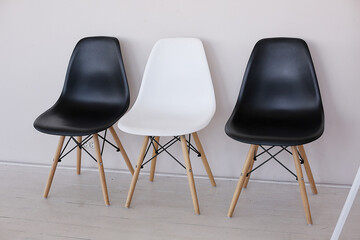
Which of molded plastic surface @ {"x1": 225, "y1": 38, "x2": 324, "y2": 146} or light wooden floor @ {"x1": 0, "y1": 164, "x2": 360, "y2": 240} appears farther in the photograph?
molded plastic surface @ {"x1": 225, "y1": 38, "x2": 324, "y2": 146}

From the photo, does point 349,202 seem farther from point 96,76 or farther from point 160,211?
point 96,76

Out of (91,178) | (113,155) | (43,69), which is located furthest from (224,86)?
(43,69)

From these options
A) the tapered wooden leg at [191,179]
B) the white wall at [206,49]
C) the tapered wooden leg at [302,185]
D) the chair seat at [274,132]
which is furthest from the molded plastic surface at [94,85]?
the tapered wooden leg at [302,185]

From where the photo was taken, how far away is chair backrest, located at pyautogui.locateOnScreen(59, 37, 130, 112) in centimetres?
228

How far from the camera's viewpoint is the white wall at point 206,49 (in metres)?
2.13

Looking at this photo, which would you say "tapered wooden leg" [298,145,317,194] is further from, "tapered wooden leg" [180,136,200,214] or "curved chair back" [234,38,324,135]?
"tapered wooden leg" [180,136,200,214]

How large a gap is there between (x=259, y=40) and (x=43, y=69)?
142cm

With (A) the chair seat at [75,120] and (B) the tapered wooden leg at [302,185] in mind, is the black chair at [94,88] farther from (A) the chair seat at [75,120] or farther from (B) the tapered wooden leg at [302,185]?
(B) the tapered wooden leg at [302,185]

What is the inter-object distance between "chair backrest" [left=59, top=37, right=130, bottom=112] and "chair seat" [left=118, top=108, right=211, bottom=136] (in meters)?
0.16

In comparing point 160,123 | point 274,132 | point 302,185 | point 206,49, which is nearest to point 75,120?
point 160,123

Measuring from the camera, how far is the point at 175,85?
7.42 feet

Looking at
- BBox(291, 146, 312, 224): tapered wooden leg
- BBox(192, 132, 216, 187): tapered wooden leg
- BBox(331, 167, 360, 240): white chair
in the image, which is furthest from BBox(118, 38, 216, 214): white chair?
BBox(331, 167, 360, 240): white chair

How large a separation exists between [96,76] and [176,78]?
50 cm

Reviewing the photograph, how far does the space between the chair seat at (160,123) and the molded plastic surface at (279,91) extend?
0.19 metres
